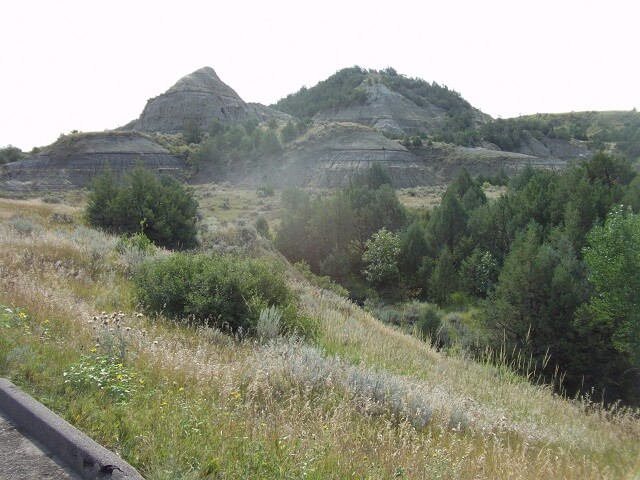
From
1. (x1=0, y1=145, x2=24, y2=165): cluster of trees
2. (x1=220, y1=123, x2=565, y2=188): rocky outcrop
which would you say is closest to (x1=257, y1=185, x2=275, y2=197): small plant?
(x1=220, y1=123, x2=565, y2=188): rocky outcrop

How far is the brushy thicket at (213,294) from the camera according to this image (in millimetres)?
7043

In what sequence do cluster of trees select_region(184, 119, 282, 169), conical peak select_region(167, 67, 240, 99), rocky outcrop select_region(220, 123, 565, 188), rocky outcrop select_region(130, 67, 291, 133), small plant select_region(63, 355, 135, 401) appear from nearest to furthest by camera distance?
small plant select_region(63, 355, 135, 401), rocky outcrop select_region(220, 123, 565, 188), cluster of trees select_region(184, 119, 282, 169), rocky outcrop select_region(130, 67, 291, 133), conical peak select_region(167, 67, 240, 99)

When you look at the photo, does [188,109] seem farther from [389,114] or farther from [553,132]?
[553,132]

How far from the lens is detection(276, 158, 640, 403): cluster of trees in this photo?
1848 cm

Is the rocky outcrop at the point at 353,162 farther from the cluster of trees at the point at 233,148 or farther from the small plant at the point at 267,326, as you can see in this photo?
the small plant at the point at 267,326

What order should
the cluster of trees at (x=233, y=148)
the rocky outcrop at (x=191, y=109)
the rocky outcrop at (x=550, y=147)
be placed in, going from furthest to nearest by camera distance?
the rocky outcrop at (x=550, y=147), the rocky outcrop at (x=191, y=109), the cluster of trees at (x=233, y=148)

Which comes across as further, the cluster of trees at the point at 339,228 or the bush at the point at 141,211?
the cluster of trees at the point at 339,228

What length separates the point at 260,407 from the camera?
4031 millimetres

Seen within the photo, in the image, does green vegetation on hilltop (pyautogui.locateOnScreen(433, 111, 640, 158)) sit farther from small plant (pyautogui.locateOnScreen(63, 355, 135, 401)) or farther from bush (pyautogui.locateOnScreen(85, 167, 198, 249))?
small plant (pyautogui.locateOnScreen(63, 355, 135, 401))

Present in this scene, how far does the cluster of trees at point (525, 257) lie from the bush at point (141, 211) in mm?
13773

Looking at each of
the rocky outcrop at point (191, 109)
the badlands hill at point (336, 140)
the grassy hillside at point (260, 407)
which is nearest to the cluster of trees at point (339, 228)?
the badlands hill at point (336, 140)

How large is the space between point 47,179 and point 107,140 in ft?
36.1

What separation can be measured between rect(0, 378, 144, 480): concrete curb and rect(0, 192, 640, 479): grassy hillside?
5.9 inches

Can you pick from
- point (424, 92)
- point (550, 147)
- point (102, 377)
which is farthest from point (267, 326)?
point (424, 92)
